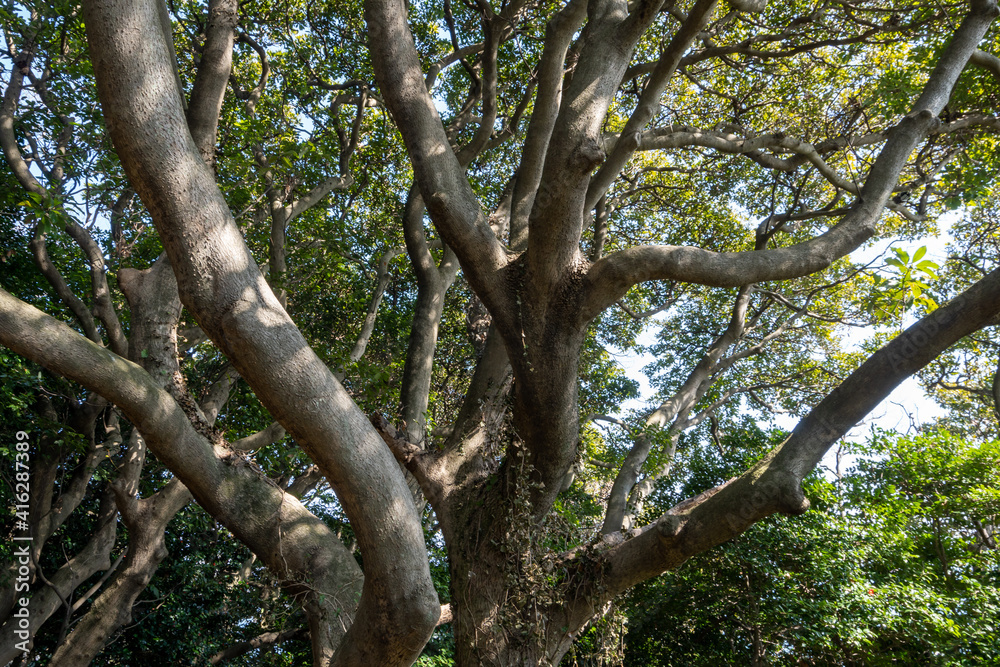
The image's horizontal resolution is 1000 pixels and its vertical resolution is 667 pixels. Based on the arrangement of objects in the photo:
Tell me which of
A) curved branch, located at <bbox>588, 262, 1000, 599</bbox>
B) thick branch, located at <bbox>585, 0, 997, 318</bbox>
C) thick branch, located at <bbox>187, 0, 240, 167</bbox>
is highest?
thick branch, located at <bbox>187, 0, 240, 167</bbox>

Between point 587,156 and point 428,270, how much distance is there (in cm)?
248

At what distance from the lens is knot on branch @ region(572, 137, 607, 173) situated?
3072 millimetres

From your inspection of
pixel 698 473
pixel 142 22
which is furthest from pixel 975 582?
pixel 142 22

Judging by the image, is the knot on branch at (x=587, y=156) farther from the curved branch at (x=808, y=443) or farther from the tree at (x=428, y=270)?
the curved branch at (x=808, y=443)

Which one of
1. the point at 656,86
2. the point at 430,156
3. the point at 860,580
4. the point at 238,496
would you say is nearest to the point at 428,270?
the point at 430,156

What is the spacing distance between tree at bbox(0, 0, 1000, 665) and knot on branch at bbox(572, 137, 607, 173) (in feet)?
0.06

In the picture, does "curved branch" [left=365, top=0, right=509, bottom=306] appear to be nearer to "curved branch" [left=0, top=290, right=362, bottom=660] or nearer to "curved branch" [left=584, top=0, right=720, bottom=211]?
"curved branch" [left=584, top=0, right=720, bottom=211]

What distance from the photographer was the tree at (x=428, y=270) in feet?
8.36

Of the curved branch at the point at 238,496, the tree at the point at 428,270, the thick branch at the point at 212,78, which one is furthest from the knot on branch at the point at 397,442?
the thick branch at the point at 212,78

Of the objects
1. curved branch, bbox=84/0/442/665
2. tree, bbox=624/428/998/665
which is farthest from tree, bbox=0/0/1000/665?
tree, bbox=624/428/998/665

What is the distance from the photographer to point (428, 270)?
5.30 m

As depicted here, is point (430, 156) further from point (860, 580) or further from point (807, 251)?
point (860, 580)

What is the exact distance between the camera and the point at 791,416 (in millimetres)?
→ 11164

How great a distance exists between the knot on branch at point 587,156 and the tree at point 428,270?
0.02 m
